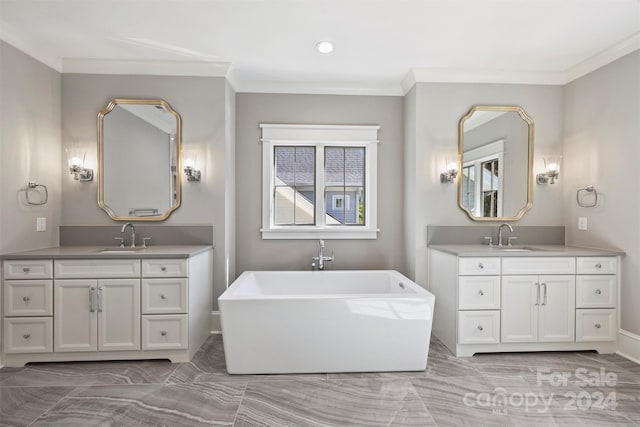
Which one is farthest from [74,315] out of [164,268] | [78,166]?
[78,166]

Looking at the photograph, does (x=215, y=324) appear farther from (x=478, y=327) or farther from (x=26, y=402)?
(x=478, y=327)

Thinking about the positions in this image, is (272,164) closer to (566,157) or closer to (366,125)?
(366,125)

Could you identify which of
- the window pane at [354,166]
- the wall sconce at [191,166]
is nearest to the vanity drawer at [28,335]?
the wall sconce at [191,166]

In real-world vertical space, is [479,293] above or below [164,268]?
below

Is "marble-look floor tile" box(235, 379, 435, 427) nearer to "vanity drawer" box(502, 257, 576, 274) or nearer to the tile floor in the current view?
the tile floor

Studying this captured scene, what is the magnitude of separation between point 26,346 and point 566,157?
493cm

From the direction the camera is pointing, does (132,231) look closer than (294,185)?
Yes

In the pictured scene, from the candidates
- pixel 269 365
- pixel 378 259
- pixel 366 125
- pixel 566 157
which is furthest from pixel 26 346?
pixel 566 157

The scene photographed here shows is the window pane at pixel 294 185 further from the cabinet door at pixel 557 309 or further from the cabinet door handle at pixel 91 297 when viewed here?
the cabinet door at pixel 557 309

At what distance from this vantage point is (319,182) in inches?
147

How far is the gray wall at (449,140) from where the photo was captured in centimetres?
338

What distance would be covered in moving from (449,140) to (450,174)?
13.4 inches

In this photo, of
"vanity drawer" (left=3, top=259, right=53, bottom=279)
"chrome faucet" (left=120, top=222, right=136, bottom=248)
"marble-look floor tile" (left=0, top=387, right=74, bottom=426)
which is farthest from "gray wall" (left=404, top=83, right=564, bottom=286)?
"vanity drawer" (left=3, top=259, right=53, bottom=279)

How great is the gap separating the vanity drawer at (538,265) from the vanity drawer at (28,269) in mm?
3502
